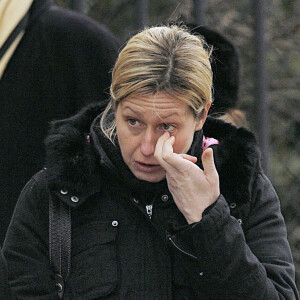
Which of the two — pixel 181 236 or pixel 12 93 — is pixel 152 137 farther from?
pixel 12 93

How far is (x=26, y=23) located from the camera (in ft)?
10.8

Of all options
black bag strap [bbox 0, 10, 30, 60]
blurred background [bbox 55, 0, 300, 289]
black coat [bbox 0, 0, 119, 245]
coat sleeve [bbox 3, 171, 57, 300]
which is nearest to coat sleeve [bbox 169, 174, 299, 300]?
coat sleeve [bbox 3, 171, 57, 300]

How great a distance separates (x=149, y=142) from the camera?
2.52m

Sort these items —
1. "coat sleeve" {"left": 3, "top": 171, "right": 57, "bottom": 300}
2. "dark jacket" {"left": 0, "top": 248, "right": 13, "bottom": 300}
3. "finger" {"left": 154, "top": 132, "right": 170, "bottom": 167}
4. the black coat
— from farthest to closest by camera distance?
the black coat → "coat sleeve" {"left": 3, "top": 171, "right": 57, "bottom": 300} → "finger" {"left": 154, "top": 132, "right": 170, "bottom": 167} → "dark jacket" {"left": 0, "top": 248, "right": 13, "bottom": 300}

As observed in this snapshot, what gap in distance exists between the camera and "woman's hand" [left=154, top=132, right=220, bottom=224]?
2486 mm

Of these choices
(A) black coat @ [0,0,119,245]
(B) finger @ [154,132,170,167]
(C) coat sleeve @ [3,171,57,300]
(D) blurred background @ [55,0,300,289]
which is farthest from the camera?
(D) blurred background @ [55,0,300,289]

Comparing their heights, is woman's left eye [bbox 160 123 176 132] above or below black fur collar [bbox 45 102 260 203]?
above

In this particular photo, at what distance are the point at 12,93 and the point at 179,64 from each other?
88 cm

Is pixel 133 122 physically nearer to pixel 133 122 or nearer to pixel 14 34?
pixel 133 122

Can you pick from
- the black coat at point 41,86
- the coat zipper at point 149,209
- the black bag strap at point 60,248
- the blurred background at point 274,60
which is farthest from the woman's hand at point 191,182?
the blurred background at point 274,60

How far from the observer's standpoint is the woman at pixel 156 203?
2496mm

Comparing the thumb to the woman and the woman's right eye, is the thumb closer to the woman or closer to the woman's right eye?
the woman

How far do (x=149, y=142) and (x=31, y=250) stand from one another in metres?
0.47

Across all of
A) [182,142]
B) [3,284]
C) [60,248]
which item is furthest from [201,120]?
[3,284]
